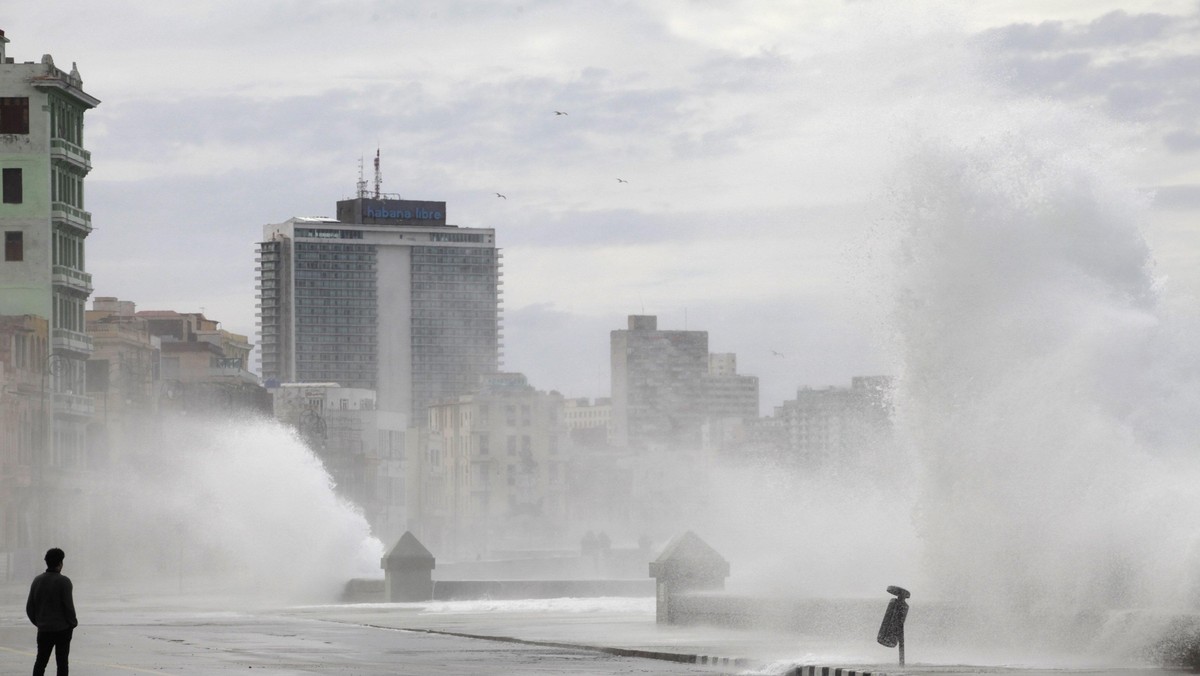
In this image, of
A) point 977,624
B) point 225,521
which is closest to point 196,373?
point 225,521

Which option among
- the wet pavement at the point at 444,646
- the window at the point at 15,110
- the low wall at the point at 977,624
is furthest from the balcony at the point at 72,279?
the low wall at the point at 977,624

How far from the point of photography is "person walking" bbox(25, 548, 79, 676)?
68.4ft

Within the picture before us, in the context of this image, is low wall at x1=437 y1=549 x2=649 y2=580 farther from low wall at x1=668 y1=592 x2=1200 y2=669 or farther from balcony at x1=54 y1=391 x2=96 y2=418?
low wall at x1=668 y1=592 x2=1200 y2=669

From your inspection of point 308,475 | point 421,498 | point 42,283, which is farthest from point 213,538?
point 421,498

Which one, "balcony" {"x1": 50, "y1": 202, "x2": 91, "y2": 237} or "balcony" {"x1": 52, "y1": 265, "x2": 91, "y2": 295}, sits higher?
"balcony" {"x1": 50, "y1": 202, "x2": 91, "y2": 237}

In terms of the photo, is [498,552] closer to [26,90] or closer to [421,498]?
[421,498]

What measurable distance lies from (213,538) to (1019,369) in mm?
50783

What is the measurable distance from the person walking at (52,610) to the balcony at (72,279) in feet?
230

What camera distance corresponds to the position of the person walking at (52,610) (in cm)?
2086

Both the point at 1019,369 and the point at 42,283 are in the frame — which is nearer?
the point at 1019,369

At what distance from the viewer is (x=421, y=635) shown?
3262cm

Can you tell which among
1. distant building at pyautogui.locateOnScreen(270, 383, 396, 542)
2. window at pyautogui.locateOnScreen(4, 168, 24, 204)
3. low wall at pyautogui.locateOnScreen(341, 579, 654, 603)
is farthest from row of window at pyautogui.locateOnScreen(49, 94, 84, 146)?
distant building at pyautogui.locateOnScreen(270, 383, 396, 542)

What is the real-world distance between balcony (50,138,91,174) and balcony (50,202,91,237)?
1871 mm

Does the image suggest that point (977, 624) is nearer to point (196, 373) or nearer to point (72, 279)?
point (72, 279)
